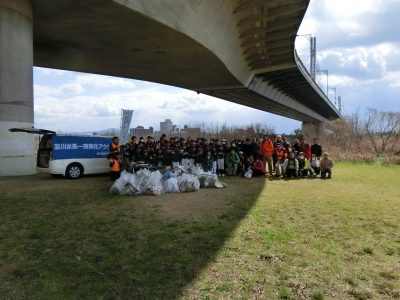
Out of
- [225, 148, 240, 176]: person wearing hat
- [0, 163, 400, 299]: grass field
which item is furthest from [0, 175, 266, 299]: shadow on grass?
[225, 148, 240, 176]: person wearing hat

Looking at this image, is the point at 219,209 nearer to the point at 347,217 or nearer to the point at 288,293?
the point at 347,217

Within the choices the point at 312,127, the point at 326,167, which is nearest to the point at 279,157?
the point at 326,167

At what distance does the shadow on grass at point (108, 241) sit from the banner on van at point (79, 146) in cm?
344

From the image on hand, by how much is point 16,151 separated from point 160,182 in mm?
6803

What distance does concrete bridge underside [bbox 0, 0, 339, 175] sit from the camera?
13352 millimetres

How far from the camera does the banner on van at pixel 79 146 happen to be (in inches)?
523

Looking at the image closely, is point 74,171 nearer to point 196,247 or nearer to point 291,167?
point 291,167

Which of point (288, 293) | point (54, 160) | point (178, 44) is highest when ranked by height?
point (178, 44)

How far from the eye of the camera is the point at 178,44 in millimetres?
17266

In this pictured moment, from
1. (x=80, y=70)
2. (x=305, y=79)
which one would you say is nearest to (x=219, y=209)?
(x=80, y=70)

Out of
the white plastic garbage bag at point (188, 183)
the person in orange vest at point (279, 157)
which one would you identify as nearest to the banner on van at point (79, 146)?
the white plastic garbage bag at point (188, 183)

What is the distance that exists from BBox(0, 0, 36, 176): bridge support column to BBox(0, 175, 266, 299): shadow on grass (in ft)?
13.6

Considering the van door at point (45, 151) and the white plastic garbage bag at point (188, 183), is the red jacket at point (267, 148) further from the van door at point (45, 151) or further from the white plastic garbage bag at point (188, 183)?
the van door at point (45, 151)

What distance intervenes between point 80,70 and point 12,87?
10802 millimetres
